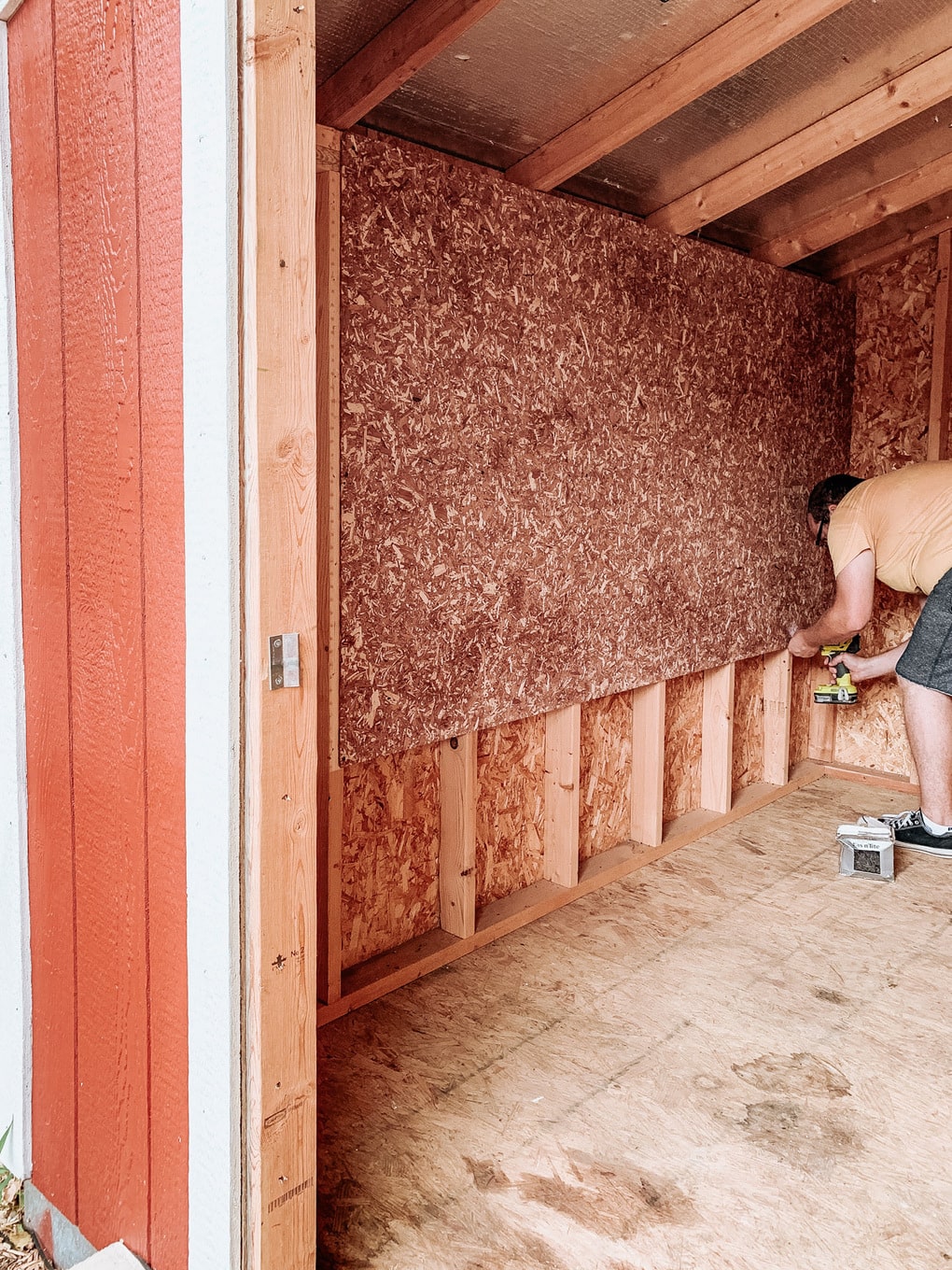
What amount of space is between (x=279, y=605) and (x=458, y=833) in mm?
1652

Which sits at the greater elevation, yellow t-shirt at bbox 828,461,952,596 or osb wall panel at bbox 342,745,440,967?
yellow t-shirt at bbox 828,461,952,596

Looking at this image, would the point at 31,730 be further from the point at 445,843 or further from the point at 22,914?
the point at 445,843

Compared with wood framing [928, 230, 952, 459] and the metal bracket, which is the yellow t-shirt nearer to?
wood framing [928, 230, 952, 459]

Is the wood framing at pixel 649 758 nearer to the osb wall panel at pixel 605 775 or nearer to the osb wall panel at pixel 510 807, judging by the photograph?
the osb wall panel at pixel 605 775

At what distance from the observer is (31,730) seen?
1716 mm

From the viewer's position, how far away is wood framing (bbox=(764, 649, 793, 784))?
163 inches

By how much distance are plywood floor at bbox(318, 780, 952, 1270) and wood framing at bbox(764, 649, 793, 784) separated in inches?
42.5

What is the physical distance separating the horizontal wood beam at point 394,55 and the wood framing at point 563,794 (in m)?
1.81

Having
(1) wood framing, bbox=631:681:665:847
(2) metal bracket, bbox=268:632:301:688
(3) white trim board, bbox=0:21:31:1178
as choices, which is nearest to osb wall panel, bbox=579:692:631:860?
(1) wood framing, bbox=631:681:665:847

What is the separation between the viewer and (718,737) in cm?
384

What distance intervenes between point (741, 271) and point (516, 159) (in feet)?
4.09

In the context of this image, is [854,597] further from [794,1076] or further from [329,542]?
[329,542]

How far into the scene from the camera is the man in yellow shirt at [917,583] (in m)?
3.40

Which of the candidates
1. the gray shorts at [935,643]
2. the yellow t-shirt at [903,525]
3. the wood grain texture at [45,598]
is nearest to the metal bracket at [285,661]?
the wood grain texture at [45,598]
